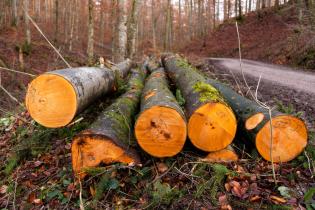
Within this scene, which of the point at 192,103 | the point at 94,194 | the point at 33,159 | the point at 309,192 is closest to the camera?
the point at 309,192

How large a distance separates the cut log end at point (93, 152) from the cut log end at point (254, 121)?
1.62 m

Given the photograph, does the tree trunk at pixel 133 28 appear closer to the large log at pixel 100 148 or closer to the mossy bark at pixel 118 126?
the mossy bark at pixel 118 126

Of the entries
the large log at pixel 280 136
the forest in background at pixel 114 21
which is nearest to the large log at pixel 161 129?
the large log at pixel 280 136

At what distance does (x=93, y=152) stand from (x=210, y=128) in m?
1.41

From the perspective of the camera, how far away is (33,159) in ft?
16.0

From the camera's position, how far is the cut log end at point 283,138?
409 cm

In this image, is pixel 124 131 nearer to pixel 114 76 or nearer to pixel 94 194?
pixel 94 194

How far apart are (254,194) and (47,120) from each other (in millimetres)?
2588

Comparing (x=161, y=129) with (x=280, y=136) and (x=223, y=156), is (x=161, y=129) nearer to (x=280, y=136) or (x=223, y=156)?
(x=223, y=156)

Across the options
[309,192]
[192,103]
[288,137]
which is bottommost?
[309,192]

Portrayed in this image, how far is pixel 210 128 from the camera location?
3992 mm

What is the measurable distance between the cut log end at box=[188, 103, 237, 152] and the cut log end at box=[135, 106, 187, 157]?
158mm

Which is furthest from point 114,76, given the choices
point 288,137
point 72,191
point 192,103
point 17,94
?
point 17,94

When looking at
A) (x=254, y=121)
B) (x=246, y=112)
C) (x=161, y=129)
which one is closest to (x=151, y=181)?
(x=161, y=129)
